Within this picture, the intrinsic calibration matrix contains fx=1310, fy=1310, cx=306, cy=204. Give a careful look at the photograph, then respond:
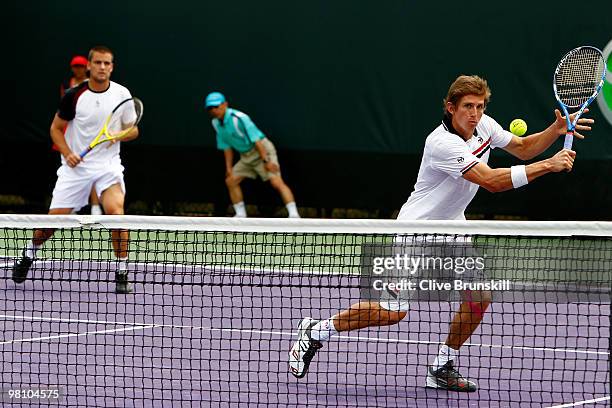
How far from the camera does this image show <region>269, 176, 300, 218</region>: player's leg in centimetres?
1155

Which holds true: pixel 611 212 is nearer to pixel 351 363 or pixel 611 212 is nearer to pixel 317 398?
pixel 351 363

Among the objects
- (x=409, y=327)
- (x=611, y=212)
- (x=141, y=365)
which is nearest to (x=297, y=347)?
(x=141, y=365)

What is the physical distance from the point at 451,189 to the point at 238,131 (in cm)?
660

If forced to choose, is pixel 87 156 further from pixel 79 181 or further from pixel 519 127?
pixel 519 127

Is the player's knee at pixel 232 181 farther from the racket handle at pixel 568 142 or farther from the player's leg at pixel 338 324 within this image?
the racket handle at pixel 568 142

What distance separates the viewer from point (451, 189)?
5242 millimetres

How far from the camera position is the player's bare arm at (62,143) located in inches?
313

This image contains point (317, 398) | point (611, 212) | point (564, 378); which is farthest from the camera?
point (611, 212)

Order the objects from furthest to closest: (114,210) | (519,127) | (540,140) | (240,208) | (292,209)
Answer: (240,208), (292,209), (114,210), (519,127), (540,140)

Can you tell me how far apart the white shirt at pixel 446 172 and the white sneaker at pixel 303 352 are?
23.9 inches

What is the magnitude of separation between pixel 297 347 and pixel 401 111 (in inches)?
247

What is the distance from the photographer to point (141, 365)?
555 cm

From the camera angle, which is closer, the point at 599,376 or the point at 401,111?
the point at 599,376

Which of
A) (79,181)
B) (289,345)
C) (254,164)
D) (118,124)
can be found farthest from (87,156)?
(254,164)
